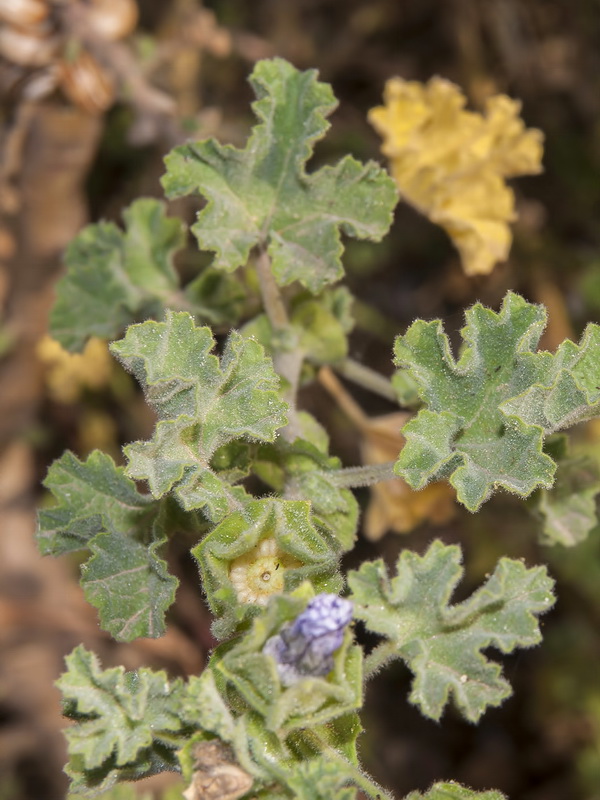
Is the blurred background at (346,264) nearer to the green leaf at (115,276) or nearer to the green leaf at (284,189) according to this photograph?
the green leaf at (115,276)

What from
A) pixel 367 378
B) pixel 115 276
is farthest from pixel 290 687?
pixel 115 276

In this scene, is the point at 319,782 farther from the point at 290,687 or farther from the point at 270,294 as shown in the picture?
the point at 270,294

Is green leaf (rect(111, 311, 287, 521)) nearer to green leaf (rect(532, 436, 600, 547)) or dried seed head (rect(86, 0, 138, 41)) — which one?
Result: green leaf (rect(532, 436, 600, 547))

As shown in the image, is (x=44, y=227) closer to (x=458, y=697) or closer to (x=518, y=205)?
(x=518, y=205)

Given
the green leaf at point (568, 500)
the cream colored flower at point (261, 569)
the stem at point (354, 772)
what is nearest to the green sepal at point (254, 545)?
the cream colored flower at point (261, 569)

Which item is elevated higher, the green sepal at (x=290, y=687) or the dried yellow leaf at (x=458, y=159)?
the dried yellow leaf at (x=458, y=159)

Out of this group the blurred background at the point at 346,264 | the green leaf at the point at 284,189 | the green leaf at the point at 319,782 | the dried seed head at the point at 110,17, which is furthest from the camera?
the blurred background at the point at 346,264
